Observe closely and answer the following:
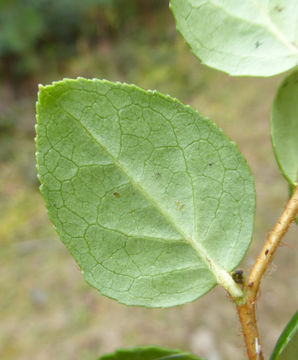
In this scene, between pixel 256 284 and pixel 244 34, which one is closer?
pixel 256 284

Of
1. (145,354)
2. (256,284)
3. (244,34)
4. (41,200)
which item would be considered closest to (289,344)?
(256,284)

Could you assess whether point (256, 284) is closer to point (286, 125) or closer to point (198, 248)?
point (198, 248)

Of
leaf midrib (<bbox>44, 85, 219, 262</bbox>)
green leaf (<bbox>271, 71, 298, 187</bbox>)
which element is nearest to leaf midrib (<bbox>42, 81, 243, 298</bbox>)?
leaf midrib (<bbox>44, 85, 219, 262</bbox>)

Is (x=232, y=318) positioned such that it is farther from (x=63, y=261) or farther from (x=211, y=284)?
(x=211, y=284)

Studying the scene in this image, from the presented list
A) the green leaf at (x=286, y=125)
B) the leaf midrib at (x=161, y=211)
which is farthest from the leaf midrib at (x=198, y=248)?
the green leaf at (x=286, y=125)

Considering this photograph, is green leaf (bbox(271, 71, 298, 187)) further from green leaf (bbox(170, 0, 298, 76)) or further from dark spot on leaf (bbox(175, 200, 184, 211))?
dark spot on leaf (bbox(175, 200, 184, 211))

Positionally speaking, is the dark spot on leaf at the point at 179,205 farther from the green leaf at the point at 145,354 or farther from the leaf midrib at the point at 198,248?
the green leaf at the point at 145,354

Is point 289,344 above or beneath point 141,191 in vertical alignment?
beneath
